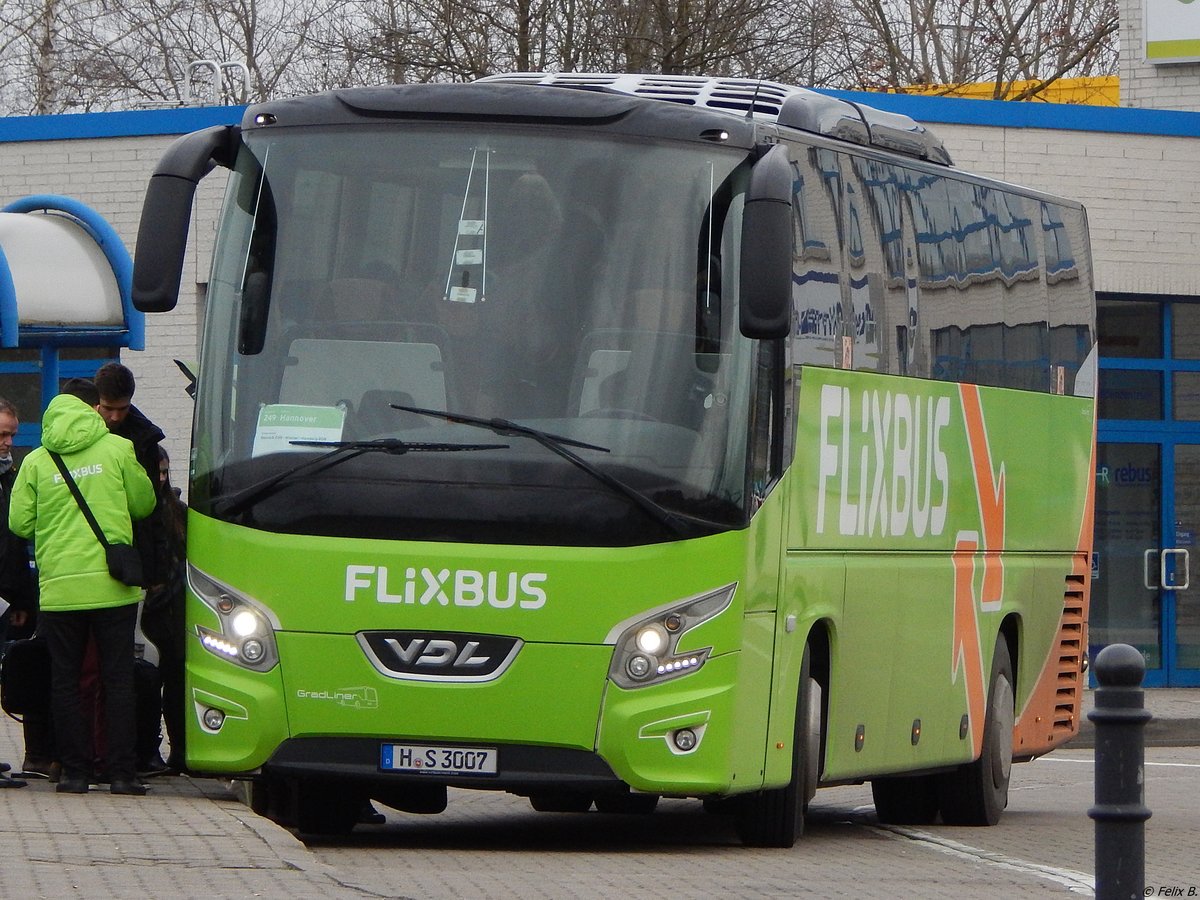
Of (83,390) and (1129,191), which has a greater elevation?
(1129,191)

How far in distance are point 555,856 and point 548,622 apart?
48.2 inches

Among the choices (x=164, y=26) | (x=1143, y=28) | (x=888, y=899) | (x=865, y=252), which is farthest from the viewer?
(x=164, y=26)

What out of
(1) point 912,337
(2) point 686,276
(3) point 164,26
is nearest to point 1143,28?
(1) point 912,337

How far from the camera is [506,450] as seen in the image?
905 cm

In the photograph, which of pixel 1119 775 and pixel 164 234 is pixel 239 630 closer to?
pixel 164 234

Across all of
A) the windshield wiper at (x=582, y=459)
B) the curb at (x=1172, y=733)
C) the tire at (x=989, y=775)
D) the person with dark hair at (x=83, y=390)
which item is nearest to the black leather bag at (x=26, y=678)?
the person with dark hair at (x=83, y=390)

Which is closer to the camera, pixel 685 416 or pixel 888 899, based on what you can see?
pixel 888 899

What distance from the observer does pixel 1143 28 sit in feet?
78.4

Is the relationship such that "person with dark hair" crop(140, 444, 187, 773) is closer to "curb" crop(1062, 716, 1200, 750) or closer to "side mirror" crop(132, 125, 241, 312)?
"side mirror" crop(132, 125, 241, 312)

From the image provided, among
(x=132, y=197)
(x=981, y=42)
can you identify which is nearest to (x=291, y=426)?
(x=132, y=197)

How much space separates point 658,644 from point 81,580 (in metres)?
2.81

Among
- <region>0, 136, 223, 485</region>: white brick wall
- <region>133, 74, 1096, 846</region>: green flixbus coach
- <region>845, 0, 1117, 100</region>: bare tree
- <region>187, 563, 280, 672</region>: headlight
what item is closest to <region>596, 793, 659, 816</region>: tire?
<region>133, 74, 1096, 846</region>: green flixbus coach

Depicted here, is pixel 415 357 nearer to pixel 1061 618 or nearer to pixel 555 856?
pixel 555 856

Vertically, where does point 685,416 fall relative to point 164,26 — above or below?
below
